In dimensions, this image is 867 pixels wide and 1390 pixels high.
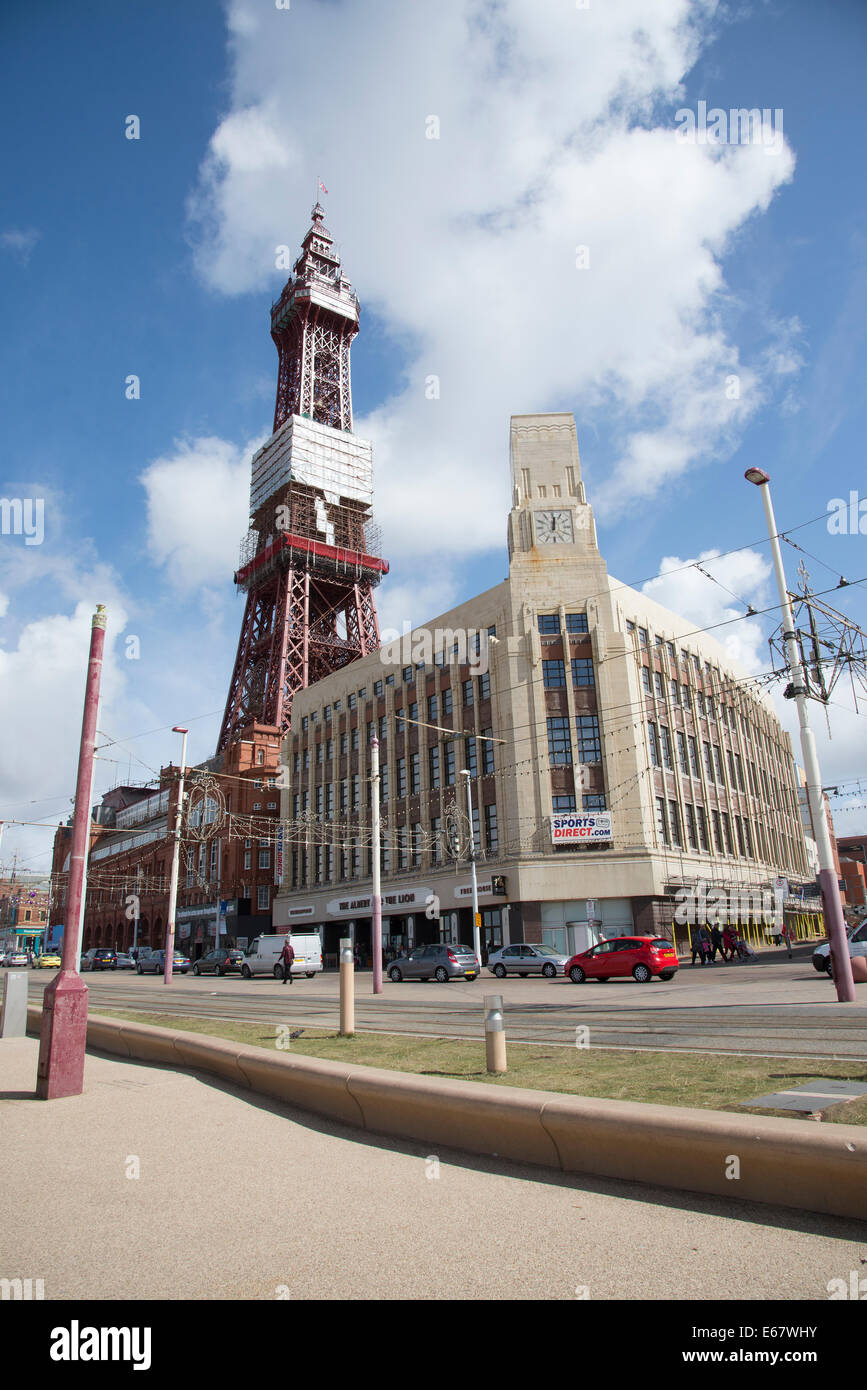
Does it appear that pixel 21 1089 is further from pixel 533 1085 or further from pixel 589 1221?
pixel 589 1221

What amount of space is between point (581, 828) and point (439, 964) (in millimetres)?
10847

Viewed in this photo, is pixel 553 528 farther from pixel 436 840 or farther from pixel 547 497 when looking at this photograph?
pixel 436 840

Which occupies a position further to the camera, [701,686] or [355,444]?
[355,444]

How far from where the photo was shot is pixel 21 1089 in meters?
9.31

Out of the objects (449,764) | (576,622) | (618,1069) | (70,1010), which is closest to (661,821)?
(576,622)

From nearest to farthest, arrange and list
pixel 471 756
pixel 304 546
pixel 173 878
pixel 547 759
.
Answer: pixel 173 878 → pixel 547 759 → pixel 471 756 → pixel 304 546

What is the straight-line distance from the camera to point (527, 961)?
33812mm

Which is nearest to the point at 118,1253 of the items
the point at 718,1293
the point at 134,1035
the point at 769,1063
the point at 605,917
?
the point at 718,1293

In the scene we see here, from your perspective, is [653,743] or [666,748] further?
[666,748]

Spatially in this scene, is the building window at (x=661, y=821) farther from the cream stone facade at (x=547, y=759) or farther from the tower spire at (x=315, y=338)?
the tower spire at (x=315, y=338)

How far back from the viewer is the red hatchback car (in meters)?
25.8

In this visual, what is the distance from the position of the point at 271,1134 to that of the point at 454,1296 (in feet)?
12.1

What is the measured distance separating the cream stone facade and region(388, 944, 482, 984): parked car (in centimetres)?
733

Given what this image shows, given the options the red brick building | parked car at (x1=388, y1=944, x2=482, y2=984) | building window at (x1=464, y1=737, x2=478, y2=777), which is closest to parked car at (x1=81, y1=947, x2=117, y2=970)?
the red brick building
